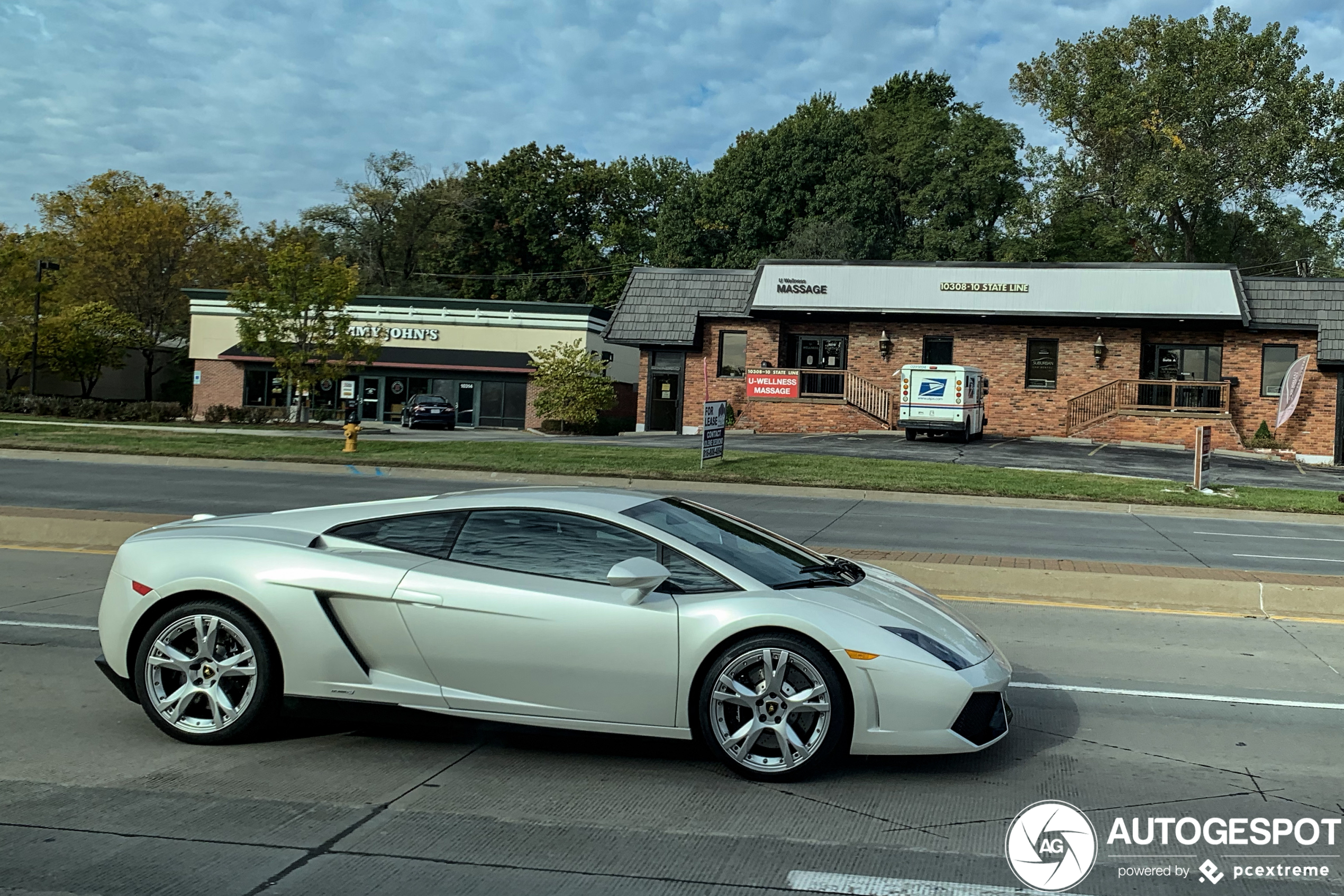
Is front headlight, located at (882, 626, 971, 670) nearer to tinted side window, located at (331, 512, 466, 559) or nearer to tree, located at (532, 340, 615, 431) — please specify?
tinted side window, located at (331, 512, 466, 559)

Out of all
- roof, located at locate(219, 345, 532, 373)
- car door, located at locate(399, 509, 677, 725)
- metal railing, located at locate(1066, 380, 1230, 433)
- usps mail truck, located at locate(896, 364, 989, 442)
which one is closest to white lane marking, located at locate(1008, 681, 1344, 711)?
car door, located at locate(399, 509, 677, 725)

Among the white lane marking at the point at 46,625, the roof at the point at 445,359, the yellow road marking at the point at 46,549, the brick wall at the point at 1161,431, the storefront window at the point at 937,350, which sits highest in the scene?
the storefront window at the point at 937,350

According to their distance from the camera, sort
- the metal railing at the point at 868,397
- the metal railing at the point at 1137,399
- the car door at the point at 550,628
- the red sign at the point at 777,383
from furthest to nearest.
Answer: the metal railing at the point at 868,397, the red sign at the point at 777,383, the metal railing at the point at 1137,399, the car door at the point at 550,628

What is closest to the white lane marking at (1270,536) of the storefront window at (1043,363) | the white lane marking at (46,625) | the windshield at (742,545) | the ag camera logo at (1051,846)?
the windshield at (742,545)

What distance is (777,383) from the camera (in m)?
37.7

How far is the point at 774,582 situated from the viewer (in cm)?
524

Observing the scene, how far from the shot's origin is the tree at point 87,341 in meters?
49.6

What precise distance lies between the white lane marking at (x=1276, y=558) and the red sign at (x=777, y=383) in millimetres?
24168

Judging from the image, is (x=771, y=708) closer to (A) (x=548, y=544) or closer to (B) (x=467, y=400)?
(A) (x=548, y=544)

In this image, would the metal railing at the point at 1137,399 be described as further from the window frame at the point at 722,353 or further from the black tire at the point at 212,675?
the black tire at the point at 212,675

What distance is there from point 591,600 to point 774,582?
0.89 m

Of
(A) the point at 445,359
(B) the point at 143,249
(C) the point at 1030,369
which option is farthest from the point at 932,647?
(B) the point at 143,249

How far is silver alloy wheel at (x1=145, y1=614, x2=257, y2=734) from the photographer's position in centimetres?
530

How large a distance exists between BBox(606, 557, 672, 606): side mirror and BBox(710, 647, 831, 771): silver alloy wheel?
506 mm
